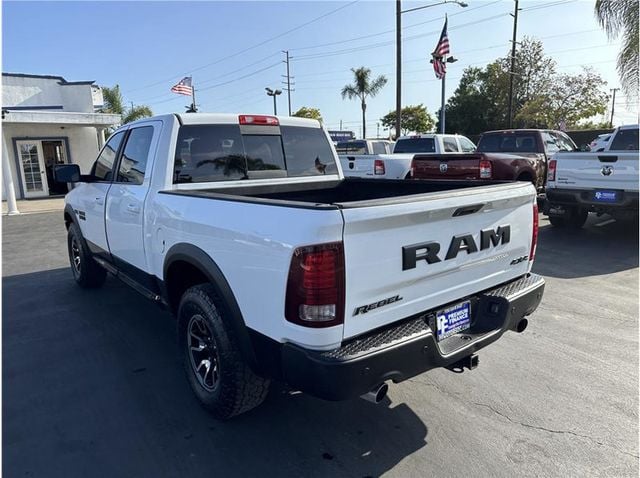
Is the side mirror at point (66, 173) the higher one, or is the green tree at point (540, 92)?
the green tree at point (540, 92)

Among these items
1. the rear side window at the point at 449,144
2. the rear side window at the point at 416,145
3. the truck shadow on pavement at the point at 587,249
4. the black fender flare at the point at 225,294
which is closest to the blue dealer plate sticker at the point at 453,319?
the black fender flare at the point at 225,294

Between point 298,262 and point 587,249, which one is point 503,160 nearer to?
point 587,249

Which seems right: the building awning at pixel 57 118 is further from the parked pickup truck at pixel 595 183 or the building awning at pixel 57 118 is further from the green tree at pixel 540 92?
the green tree at pixel 540 92

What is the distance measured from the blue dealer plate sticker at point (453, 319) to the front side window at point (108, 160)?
352cm

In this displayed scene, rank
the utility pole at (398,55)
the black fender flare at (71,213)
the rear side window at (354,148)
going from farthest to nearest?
the utility pole at (398,55)
the rear side window at (354,148)
the black fender flare at (71,213)

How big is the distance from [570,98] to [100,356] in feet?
138

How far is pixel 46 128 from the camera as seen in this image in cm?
1919

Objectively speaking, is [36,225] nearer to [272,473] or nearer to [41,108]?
[41,108]

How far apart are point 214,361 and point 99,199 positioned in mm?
2612

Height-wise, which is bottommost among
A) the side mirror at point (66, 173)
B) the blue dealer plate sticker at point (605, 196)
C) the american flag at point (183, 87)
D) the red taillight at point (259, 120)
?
the blue dealer plate sticker at point (605, 196)

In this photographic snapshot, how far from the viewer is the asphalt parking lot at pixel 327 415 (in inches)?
101

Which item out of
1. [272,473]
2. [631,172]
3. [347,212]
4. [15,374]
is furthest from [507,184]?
[631,172]

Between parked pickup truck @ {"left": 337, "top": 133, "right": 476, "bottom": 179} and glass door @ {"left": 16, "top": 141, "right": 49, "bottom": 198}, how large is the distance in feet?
47.1

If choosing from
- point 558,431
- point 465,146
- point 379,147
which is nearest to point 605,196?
point 558,431
